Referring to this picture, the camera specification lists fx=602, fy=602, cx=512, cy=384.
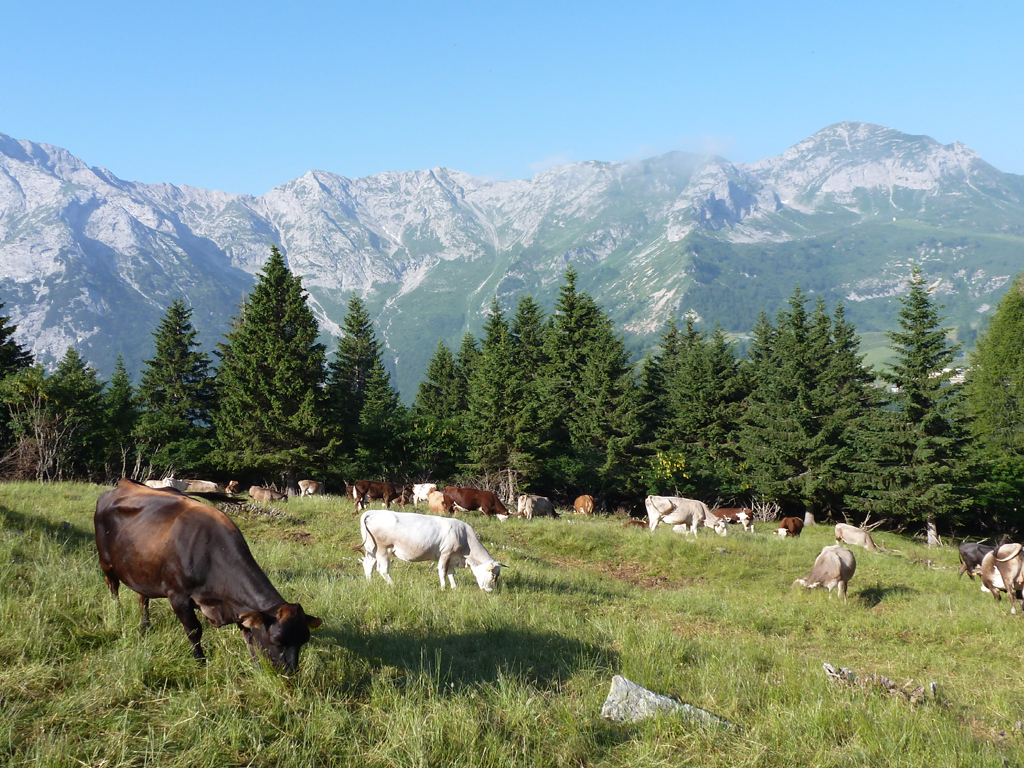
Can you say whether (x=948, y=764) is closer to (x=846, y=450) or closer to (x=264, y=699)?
(x=264, y=699)

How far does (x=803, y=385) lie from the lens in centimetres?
4209

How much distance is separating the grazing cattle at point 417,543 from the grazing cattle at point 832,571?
8.75 m

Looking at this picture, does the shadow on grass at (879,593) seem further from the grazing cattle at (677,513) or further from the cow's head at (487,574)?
the cow's head at (487,574)

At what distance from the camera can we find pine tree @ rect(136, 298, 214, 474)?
39531 mm

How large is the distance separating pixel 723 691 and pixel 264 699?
4323mm

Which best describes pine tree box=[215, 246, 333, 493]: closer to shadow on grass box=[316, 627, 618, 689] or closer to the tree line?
the tree line

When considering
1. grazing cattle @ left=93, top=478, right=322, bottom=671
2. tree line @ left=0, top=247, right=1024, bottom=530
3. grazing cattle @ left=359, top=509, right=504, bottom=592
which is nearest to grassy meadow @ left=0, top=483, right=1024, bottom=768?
grazing cattle @ left=93, top=478, right=322, bottom=671

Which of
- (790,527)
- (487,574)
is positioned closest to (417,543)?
(487,574)

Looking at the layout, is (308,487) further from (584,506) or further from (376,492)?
(584,506)

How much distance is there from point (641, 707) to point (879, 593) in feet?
43.2

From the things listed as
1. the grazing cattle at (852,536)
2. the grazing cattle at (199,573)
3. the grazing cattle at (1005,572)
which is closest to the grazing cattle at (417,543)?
the grazing cattle at (199,573)

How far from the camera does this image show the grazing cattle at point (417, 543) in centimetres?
1110

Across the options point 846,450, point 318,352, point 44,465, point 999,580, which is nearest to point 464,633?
point 999,580

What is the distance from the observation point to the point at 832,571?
572 inches
